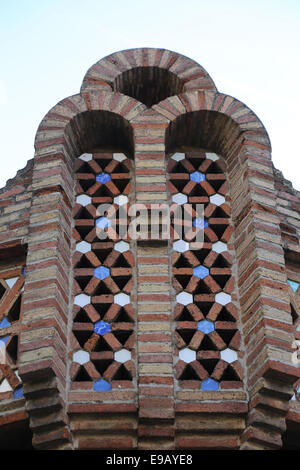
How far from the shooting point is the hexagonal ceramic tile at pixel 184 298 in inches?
288

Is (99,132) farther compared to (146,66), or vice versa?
(146,66)

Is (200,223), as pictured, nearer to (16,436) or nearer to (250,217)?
(250,217)

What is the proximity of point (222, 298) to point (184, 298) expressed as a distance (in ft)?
0.86

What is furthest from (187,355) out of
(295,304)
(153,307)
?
(295,304)

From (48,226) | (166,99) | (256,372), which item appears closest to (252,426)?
(256,372)

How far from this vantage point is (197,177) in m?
8.16

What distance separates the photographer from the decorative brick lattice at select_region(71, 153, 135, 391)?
7.03m

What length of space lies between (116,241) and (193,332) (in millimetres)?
912

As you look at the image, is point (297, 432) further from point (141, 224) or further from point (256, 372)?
point (141, 224)

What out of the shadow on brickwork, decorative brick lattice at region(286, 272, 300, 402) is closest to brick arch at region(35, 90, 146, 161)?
decorative brick lattice at region(286, 272, 300, 402)

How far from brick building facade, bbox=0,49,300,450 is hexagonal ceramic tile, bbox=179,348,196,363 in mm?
12

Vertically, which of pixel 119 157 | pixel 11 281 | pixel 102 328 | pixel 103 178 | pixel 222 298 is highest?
pixel 119 157

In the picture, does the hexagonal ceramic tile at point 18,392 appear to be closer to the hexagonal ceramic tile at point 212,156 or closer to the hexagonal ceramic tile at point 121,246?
the hexagonal ceramic tile at point 121,246

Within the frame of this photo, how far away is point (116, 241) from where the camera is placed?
25.1ft
